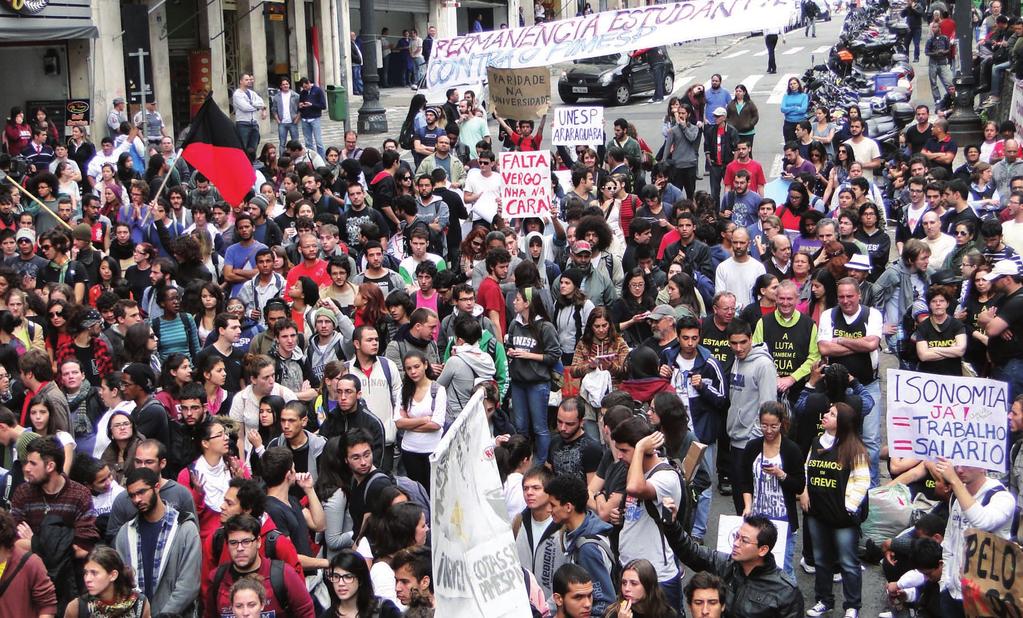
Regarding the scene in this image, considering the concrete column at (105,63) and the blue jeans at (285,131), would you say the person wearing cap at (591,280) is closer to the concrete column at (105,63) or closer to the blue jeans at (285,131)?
the blue jeans at (285,131)

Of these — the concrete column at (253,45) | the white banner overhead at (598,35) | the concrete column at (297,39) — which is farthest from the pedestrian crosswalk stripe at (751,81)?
the white banner overhead at (598,35)

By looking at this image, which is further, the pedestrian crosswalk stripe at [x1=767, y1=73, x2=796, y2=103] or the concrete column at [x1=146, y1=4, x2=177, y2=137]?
the pedestrian crosswalk stripe at [x1=767, y1=73, x2=796, y2=103]

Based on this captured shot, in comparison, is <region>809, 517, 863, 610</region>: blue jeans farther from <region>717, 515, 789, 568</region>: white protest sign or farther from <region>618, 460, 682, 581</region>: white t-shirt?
<region>618, 460, 682, 581</region>: white t-shirt

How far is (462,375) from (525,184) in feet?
14.7

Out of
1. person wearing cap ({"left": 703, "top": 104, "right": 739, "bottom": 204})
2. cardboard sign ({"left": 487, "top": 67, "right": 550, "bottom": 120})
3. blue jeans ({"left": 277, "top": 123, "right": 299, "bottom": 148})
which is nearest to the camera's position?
cardboard sign ({"left": 487, "top": 67, "right": 550, "bottom": 120})

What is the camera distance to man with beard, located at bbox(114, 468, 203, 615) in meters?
7.19

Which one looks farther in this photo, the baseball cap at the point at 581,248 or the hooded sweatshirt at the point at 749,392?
the baseball cap at the point at 581,248

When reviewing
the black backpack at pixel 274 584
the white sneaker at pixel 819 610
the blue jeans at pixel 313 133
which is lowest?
the white sneaker at pixel 819 610

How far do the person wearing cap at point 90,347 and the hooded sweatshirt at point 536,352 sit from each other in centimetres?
302

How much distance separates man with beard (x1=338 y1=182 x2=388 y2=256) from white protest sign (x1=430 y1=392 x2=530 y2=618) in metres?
7.85

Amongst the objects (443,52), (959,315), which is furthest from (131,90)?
(959,315)

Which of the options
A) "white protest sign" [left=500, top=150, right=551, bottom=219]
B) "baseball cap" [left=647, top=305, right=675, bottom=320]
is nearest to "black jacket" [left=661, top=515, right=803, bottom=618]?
"baseball cap" [left=647, top=305, right=675, bottom=320]

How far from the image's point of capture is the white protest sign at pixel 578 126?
57.2 feet

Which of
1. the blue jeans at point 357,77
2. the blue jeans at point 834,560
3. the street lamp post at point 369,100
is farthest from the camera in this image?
the blue jeans at point 357,77
